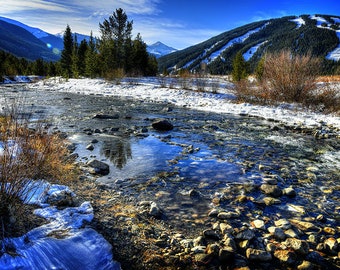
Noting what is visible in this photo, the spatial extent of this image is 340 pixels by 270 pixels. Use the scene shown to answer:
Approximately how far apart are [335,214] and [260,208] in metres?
1.29

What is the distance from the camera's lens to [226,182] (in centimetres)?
565

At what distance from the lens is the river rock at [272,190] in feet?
16.5

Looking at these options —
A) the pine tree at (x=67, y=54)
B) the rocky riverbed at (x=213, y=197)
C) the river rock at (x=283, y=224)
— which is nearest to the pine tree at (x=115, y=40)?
the pine tree at (x=67, y=54)

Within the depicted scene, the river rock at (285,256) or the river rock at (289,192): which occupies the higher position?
the river rock at (289,192)

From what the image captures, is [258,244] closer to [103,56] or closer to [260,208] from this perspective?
[260,208]

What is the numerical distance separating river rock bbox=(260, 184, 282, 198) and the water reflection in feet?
11.7

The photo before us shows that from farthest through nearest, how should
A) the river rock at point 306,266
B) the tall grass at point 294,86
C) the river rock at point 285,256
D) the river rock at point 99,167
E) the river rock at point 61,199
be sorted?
the tall grass at point 294,86, the river rock at point 99,167, the river rock at point 61,199, the river rock at point 285,256, the river rock at point 306,266

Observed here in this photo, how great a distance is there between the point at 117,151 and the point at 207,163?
9.58 feet

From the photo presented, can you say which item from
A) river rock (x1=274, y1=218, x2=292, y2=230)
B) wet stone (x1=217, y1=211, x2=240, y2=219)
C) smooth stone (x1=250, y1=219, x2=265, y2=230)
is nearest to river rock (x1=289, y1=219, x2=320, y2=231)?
river rock (x1=274, y1=218, x2=292, y2=230)

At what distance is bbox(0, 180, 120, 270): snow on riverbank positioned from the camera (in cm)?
258

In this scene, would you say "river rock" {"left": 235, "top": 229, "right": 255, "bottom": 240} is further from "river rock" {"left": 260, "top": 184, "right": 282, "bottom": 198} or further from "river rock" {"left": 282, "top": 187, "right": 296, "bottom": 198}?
"river rock" {"left": 282, "top": 187, "right": 296, "bottom": 198}

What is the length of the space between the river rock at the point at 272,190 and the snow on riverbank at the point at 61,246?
11.2 ft

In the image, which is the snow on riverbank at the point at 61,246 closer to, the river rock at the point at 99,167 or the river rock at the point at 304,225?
the river rock at the point at 99,167

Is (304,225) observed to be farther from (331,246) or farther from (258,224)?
(258,224)
